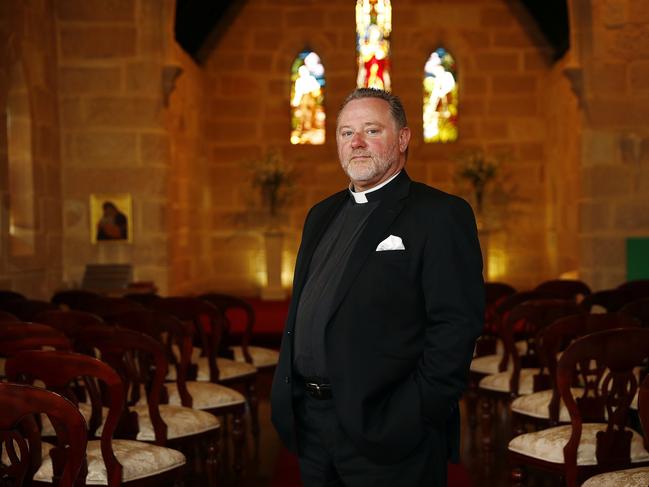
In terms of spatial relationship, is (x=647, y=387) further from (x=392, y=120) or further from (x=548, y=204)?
(x=548, y=204)

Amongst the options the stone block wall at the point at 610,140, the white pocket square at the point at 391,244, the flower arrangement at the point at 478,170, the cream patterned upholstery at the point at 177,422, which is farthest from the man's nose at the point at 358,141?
the flower arrangement at the point at 478,170

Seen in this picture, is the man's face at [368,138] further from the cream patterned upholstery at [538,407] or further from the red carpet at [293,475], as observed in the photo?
the red carpet at [293,475]

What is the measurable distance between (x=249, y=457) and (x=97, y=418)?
5.64 ft

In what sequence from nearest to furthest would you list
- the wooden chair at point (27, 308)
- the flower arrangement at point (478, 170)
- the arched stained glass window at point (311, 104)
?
the wooden chair at point (27, 308), the flower arrangement at point (478, 170), the arched stained glass window at point (311, 104)

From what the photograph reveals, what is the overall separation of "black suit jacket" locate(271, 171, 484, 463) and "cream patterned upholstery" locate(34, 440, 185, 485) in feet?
4.32

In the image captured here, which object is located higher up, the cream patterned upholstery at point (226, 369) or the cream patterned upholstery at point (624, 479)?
the cream patterned upholstery at point (624, 479)

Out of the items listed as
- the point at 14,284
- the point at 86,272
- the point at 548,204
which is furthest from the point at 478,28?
the point at 14,284

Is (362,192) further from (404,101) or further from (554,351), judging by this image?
(404,101)

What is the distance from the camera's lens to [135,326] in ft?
14.2

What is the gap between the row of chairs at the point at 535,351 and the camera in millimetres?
3781

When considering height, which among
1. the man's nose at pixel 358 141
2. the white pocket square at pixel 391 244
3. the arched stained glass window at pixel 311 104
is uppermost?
the arched stained glass window at pixel 311 104

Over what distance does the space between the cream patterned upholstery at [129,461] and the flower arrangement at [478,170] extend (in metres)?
9.38

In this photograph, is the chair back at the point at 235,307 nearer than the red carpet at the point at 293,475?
No

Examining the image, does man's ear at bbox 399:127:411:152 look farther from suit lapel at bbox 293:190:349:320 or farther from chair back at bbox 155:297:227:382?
chair back at bbox 155:297:227:382
